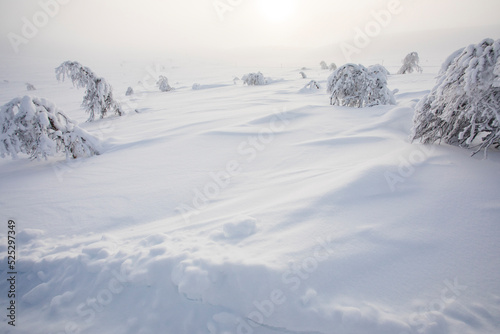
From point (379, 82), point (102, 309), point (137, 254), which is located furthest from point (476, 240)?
point (379, 82)

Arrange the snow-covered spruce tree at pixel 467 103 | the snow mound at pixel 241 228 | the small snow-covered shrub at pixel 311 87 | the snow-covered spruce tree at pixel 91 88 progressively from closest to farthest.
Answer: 1. the snow mound at pixel 241 228
2. the snow-covered spruce tree at pixel 467 103
3. the snow-covered spruce tree at pixel 91 88
4. the small snow-covered shrub at pixel 311 87

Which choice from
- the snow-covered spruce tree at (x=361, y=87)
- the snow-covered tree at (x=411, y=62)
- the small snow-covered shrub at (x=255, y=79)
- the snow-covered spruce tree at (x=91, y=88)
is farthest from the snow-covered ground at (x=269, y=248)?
the snow-covered tree at (x=411, y=62)

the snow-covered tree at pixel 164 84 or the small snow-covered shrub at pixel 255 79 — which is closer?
the small snow-covered shrub at pixel 255 79

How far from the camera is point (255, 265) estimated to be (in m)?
1.27

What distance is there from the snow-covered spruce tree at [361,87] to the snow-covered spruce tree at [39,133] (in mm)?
5399

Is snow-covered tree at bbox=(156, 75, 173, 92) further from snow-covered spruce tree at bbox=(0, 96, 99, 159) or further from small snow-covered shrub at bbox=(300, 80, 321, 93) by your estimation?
snow-covered spruce tree at bbox=(0, 96, 99, 159)

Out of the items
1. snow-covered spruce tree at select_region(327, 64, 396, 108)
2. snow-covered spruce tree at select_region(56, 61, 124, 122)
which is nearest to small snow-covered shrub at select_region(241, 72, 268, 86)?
snow-covered spruce tree at select_region(327, 64, 396, 108)

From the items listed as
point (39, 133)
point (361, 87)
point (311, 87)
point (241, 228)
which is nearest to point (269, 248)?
point (241, 228)

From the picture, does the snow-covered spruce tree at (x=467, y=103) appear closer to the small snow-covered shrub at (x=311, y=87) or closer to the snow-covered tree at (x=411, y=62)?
the small snow-covered shrub at (x=311, y=87)

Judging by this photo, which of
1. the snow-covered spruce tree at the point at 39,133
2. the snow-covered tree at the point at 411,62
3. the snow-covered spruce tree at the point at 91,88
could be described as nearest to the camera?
the snow-covered spruce tree at the point at 39,133

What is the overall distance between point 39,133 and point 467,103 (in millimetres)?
5655

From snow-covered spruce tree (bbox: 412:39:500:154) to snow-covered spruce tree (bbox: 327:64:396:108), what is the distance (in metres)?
2.80

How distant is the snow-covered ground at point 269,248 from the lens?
1.15 m

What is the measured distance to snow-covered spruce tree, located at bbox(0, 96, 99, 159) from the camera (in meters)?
3.40
